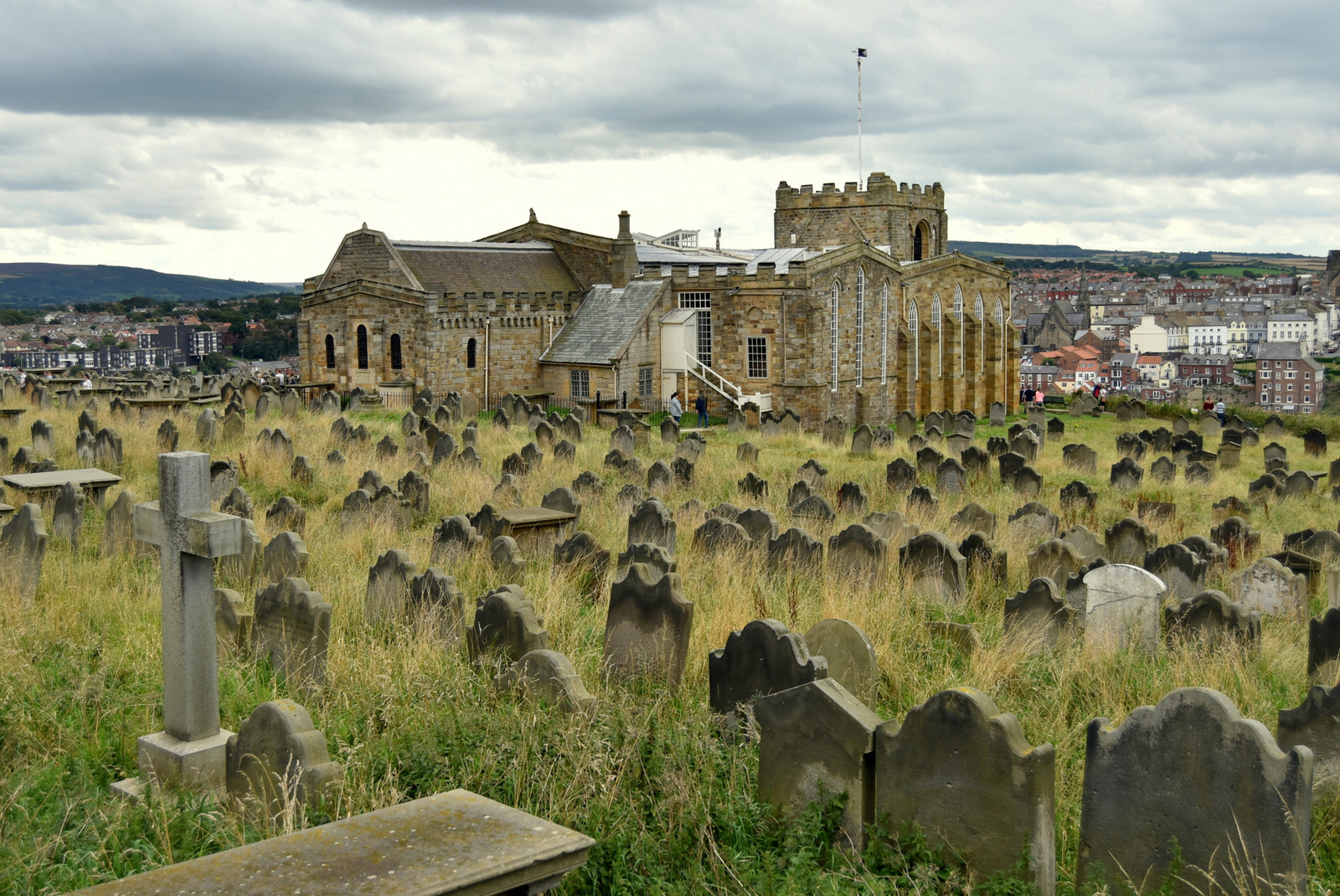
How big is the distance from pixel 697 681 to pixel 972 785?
8.54ft

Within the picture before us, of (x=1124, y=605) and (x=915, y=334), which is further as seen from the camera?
(x=915, y=334)

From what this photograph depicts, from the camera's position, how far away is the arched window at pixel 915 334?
4575 cm

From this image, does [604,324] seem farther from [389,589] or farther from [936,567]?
[389,589]

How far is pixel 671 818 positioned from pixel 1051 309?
6546 inches

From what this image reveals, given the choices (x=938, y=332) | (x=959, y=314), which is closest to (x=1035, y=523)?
(x=938, y=332)

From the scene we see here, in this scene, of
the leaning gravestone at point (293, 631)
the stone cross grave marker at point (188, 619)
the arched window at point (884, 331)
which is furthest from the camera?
the arched window at point (884, 331)

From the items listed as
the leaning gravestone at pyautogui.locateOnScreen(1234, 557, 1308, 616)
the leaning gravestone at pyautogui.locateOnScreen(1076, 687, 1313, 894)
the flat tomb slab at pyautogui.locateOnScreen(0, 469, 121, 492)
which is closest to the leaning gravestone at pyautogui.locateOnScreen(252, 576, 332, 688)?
the leaning gravestone at pyautogui.locateOnScreen(1076, 687, 1313, 894)

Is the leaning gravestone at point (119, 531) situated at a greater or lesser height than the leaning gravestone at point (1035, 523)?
greater

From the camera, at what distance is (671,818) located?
523cm

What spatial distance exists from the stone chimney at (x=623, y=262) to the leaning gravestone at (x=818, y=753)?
3653cm

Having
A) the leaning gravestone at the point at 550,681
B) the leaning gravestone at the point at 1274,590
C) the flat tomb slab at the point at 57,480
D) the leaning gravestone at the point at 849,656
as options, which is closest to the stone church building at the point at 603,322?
the flat tomb slab at the point at 57,480

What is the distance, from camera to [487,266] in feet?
137

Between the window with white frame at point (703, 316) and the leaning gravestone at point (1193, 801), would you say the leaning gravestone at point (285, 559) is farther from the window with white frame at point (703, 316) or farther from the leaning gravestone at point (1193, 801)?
the window with white frame at point (703, 316)

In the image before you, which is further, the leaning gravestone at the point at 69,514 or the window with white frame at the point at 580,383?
the window with white frame at the point at 580,383
